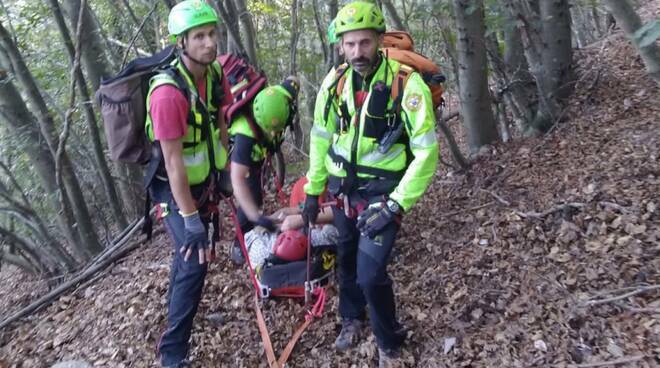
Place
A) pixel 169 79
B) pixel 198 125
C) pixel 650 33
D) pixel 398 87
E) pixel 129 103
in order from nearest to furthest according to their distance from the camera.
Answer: pixel 650 33
pixel 398 87
pixel 169 79
pixel 129 103
pixel 198 125

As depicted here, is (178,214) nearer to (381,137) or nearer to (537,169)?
(381,137)

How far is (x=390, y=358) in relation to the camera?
418 centimetres

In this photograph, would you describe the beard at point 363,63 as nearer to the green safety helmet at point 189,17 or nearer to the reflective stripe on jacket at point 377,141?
the reflective stripe on jacket at point 377,141

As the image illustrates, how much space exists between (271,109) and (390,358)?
2459 mm

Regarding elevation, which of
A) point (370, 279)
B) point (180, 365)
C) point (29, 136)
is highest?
point (29, 136)

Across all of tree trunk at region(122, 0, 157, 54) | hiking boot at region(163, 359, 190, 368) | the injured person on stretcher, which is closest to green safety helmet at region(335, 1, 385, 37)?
the injured person on stretcher

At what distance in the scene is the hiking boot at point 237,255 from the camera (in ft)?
19.0

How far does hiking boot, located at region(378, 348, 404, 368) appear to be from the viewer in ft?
13.6

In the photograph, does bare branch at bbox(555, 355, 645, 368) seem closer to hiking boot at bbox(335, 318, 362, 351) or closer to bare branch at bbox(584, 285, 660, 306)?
bare branch at bbox(584, 285, 660, 306)

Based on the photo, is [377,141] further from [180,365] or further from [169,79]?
[180,365]

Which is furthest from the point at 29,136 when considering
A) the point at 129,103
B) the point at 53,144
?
the point at 129,103

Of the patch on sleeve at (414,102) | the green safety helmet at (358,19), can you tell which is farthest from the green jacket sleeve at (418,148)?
the green safety helmet at (358,19)

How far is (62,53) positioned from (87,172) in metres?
2.07

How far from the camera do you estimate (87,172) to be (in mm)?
9461
